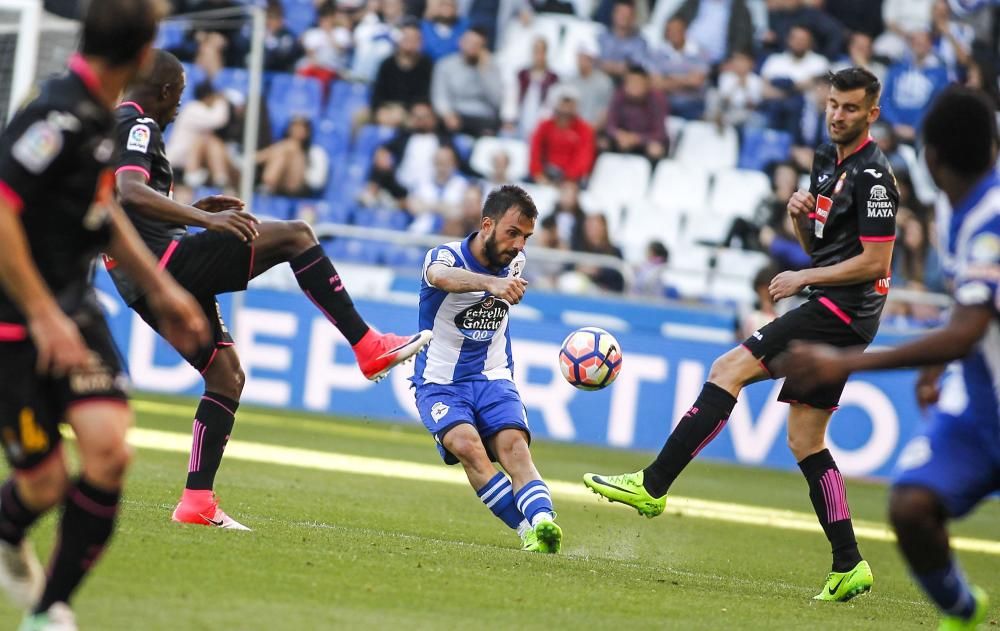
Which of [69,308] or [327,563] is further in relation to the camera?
[327,563]

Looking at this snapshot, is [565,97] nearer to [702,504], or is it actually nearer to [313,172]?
[313,172]

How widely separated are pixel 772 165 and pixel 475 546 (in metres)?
13.0

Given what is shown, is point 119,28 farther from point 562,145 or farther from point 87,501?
point 562,145

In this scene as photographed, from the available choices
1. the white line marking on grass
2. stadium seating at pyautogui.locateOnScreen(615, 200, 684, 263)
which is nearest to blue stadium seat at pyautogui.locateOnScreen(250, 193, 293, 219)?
stadium seating at pyautogui.locateOnScreen(615, 200, 684, 263)

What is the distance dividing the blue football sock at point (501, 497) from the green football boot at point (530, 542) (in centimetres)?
10

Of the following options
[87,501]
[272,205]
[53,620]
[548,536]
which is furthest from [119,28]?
[272,205]

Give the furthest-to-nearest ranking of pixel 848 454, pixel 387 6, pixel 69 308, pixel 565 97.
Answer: pixel 387 6 < pixel 565 97 < pixel 848 454 < pixel 69 308

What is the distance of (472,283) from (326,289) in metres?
0.88

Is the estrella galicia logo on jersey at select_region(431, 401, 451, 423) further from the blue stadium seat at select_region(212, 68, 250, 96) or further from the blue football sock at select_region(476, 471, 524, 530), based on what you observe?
the blue stadium seat at select_region(212, 68, 250, 96)

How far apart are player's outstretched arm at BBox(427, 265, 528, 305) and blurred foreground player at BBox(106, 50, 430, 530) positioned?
0.63m

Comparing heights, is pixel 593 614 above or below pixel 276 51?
below

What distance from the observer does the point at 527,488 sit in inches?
304

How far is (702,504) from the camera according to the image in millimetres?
12188

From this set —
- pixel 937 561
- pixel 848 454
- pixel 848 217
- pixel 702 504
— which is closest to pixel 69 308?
pixel 937 561
